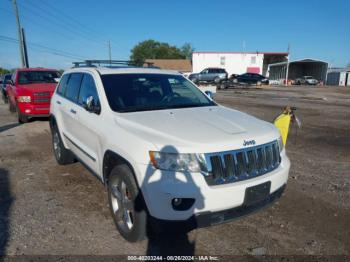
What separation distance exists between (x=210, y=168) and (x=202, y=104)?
5.64 ft

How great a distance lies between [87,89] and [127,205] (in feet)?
6.52

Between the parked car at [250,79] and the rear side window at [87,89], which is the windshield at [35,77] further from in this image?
the parked car at [250,79]

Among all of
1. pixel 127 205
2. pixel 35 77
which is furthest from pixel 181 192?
pixel 35 77

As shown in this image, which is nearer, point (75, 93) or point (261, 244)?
point (261, 244)

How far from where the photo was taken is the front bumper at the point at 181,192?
2580mm

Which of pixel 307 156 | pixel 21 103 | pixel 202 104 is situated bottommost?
pixel 307 156

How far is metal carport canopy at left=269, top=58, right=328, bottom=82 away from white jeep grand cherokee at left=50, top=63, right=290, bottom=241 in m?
51.8

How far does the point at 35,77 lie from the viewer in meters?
11.2

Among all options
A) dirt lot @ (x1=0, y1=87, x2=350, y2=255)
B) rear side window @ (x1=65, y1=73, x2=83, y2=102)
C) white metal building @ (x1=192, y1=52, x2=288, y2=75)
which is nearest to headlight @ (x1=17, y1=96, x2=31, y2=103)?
dirt lot @ (x1=0, y1=87, x2=350, y2=255)

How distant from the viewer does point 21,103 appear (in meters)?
9.91

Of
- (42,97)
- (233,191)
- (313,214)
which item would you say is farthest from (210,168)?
(42,97)

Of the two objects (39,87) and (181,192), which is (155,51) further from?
(181,192)

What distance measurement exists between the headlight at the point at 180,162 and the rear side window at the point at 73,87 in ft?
8.16

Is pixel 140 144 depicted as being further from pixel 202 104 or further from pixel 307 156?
pixel 307 156
